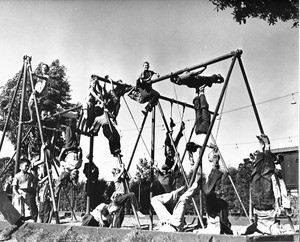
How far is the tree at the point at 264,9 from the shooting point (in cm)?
651

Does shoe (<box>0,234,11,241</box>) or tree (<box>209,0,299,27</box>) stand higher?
tree (<box>209,0,299,27</box>)

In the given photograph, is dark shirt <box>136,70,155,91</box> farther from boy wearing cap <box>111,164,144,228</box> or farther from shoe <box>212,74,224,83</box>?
boy wearing cap <box>111,164,144,228</box>

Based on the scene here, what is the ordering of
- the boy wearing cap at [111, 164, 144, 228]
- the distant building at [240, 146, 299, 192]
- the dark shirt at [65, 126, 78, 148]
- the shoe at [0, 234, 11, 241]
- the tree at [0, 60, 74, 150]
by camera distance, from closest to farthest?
the shoe at [0, 234, 11, 241] → the boy wearing cap at [111, 164, 144, 228] → the dark shirt at [65, 126, 78, 148] → the tree at [0, 60, 74, 150] → the distant building at [240, 146, 299, 192]

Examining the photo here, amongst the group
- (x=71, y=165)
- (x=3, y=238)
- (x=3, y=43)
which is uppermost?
(x=3, y=43)

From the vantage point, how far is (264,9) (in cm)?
671

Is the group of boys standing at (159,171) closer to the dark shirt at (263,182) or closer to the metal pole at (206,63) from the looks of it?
the dark shirt at (263,182)

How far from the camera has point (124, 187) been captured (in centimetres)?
889

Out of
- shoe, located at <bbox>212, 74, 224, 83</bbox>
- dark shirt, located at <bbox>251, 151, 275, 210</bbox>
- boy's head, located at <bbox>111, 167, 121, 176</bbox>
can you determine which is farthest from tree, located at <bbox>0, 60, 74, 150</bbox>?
dark shirt, located at <bbox>251, 151, 275, 210</bbox>

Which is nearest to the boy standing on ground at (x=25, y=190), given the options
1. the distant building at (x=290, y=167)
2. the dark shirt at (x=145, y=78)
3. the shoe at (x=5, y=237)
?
the shoe at (x=5, y=237)

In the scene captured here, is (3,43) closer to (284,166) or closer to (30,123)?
(30,123)

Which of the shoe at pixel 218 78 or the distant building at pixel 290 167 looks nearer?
the shoe at pixel 218 78

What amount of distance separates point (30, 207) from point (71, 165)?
147 centimetres

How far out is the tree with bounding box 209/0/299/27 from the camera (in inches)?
256

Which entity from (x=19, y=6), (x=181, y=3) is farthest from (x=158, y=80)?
(x=19, y=6)
